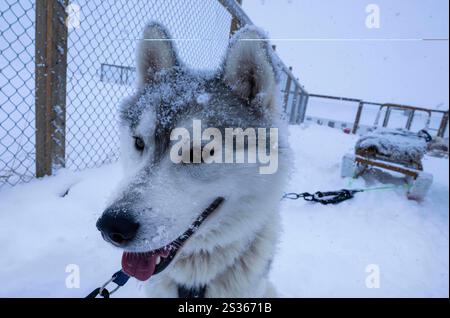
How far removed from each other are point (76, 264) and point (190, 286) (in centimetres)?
71

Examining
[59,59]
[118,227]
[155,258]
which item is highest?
[59,59]

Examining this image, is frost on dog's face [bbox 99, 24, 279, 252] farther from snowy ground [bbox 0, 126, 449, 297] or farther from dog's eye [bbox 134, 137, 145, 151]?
snowy ground [bbox 0, 126, 449, 297]

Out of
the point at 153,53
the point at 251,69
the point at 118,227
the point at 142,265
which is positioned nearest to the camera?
the point at 118,227

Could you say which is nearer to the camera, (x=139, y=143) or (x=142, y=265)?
(x=142, y=265)

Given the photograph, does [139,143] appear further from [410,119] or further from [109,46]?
[410,119]

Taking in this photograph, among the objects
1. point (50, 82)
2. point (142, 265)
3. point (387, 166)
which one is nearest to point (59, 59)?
point (50, 82)

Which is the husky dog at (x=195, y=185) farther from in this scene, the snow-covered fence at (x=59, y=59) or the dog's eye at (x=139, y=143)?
the snow-covered fence at (x=59, y=59)

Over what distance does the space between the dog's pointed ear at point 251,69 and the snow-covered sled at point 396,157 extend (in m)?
2.26

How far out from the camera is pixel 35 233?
139cm

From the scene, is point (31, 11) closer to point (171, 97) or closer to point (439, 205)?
point (171, 97)

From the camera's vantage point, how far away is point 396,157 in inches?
118

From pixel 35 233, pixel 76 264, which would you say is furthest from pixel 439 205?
pixel 35 233

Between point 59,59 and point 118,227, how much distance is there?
1.62 metres

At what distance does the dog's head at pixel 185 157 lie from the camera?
2.85ft
